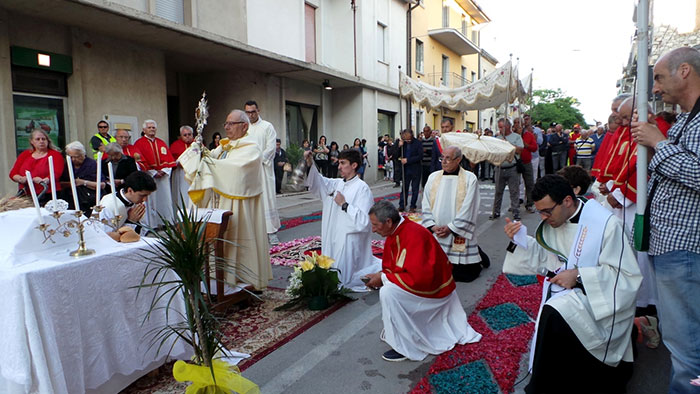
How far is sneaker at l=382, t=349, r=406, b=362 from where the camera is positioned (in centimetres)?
350

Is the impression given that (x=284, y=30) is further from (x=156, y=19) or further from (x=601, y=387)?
(x=601, y=387)

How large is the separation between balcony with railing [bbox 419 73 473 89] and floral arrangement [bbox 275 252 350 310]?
21252 mm

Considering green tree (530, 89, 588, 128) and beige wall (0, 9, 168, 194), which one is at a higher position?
green tree (530, 89, 588, 128)

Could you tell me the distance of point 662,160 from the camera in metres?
2.34

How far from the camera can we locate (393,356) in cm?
352

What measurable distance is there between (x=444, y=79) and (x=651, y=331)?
1013 inches

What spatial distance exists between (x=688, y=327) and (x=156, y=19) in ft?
29.3

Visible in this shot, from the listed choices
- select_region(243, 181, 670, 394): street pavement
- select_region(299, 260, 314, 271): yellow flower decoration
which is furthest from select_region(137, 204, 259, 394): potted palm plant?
select_region(299, 260, 314, 271): yellow flower decoration

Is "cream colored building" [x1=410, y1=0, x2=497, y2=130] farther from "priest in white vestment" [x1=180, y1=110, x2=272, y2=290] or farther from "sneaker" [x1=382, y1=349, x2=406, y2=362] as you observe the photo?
"sneaker" [x1=382, y1=349, x2=406, y2=362]

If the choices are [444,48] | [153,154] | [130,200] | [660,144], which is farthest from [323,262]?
[444,48]

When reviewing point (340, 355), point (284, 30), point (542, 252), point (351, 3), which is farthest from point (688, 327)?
point (351, 3)

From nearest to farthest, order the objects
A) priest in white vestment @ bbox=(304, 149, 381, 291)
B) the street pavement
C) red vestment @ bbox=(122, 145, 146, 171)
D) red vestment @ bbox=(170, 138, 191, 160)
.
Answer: the street pavement → priest in white vestment @ bbox=(304, 149, 381, 291) → red vestment @ bbox=(122, 145, 146, 171) → red vestment @ bbox=(170, 138, 191, 160)

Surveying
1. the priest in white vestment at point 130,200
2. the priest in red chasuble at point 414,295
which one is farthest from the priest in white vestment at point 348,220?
the priest in white vestment at point 130,200

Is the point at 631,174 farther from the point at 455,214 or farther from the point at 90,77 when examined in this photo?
the point at 90,77
